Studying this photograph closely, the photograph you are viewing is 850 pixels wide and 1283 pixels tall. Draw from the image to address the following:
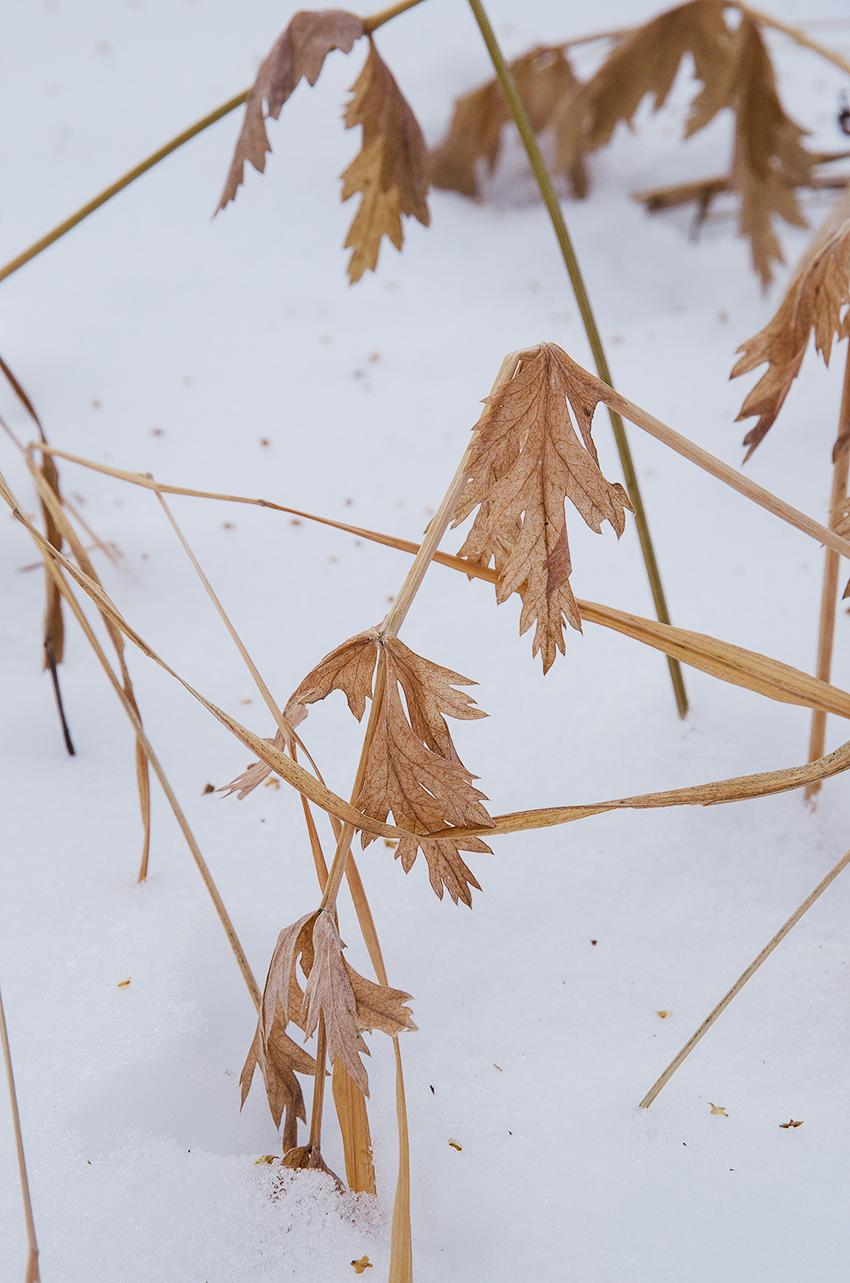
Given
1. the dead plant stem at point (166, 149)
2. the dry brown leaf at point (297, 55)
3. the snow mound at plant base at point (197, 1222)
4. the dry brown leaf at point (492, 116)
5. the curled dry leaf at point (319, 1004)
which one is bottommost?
the snow mound at plant base at point (197, 1222)

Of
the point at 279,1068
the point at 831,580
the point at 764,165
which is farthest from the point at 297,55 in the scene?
the point at 764,165

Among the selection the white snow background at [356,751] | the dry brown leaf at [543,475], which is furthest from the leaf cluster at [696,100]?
the dry brown leaf at [543,475]

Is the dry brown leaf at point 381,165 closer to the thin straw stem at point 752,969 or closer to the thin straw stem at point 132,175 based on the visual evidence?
the thin straw stem at point 132,175

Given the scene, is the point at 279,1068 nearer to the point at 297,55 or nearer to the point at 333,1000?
the point at 333,1000

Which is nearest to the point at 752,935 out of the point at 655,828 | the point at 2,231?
the point at 655,828

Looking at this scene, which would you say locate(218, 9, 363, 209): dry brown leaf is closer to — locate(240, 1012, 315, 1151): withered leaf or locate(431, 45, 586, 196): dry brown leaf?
locate(240, 1012, 315, 1151): withered leaf

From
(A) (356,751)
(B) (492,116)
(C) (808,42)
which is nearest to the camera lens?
(A) (356,751)

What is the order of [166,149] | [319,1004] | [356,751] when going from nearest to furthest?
[319,1004]
[166,149]
[356,751]
